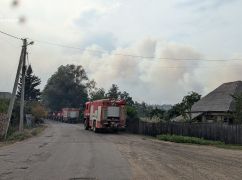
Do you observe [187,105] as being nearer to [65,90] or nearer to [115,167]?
[115,167]

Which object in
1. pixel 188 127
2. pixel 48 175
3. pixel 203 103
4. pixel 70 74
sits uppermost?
pixel 70 74

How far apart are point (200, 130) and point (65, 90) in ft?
345

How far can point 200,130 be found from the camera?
3472 centimetres

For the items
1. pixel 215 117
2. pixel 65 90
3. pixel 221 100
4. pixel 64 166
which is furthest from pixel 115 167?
pixel 65 90

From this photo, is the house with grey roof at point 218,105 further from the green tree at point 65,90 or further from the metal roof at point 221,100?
the green tree at point 65,90

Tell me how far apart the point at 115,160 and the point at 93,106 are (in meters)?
29.5

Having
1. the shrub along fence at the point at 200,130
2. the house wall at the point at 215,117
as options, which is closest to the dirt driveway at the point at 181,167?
the shrub along fence at the point at 200,130

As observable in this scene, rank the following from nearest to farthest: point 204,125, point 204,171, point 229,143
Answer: point 204,171
point 229,143
point 204,125

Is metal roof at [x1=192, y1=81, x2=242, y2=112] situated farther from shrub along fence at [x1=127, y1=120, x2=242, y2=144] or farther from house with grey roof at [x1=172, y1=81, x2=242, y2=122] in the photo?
Answer: shrub along fence at [x1=127, y1=120, x2=242, y2=144]

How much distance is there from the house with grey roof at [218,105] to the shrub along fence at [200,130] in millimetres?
7103

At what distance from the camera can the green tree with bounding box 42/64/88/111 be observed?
446ft

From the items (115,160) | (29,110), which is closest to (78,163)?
Result: (115,160)

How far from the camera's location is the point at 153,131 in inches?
1631

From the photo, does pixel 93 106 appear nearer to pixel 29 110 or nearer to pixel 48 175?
pixel 29 110
